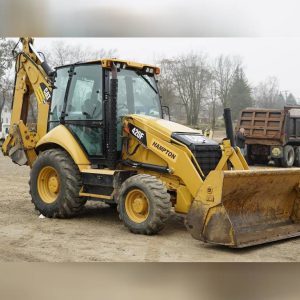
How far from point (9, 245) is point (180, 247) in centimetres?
206

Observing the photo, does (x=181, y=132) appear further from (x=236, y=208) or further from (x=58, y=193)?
(x=58, y=193)

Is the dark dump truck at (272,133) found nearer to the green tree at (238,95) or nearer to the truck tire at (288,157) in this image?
the truck tire at (288,157)

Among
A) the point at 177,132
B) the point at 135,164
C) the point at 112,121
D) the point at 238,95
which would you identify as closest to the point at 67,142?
the point at 112,121

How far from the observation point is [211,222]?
5.77 meters

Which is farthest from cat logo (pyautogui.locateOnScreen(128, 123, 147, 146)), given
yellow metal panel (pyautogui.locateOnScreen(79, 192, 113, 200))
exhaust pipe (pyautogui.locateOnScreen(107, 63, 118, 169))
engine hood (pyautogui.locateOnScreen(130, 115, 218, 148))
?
yellow metal panel (pyautogui.locateOnScreen(79, 192, 113, 200))

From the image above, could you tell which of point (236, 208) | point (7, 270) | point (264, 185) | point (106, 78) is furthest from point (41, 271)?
point (106, 78)

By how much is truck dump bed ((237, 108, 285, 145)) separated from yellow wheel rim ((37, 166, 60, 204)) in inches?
488

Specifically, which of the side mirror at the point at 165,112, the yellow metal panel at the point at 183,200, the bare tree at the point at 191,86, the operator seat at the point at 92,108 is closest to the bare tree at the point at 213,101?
the bare tree at the point at 191,86

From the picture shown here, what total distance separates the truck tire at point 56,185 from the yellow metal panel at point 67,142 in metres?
0.14

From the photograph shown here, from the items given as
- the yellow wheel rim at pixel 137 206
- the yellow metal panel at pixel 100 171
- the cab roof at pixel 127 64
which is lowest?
the yellow wheel rim at pixel 137 206

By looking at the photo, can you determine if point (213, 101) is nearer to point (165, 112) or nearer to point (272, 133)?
point (272, 133)

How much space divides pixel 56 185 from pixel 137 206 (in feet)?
5.49

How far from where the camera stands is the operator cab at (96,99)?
7289 mm

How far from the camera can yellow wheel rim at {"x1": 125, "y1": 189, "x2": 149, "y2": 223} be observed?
6.50 metres
